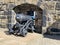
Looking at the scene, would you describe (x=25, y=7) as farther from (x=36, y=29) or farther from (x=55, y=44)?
(x=55, y=44)

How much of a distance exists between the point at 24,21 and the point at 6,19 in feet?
1.67

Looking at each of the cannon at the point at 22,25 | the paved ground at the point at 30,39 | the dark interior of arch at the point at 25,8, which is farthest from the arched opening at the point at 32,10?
the paved ground at the point at 30,39

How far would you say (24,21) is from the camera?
510 centimetres

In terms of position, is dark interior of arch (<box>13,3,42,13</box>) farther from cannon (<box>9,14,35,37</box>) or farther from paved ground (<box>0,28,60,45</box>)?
paved ground (<box>0,28,60,45</box>)

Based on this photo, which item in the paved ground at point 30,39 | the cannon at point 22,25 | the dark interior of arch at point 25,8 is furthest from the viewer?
the dark interior of arch at point 25,8

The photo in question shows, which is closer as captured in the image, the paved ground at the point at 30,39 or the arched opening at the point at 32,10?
the paved ground at the point at 30,39

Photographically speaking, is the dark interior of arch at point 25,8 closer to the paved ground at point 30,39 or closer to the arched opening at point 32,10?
the arched opening at point 32,10

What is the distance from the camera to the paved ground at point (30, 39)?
419cm

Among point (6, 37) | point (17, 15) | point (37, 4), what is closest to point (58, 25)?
point (37, 4)

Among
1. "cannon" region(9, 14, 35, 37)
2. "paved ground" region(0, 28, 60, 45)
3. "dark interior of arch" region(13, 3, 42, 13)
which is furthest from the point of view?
"dark interior of arch" region(13, 3, 42, 13)

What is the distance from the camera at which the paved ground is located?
165 inches

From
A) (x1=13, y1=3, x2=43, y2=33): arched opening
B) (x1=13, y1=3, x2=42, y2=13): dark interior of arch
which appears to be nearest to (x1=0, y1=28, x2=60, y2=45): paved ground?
(x1=13, y1=3, x2=43, y2=33): arched opening

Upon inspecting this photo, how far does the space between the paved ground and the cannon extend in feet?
0.52

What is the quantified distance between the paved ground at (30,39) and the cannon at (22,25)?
159 mm
